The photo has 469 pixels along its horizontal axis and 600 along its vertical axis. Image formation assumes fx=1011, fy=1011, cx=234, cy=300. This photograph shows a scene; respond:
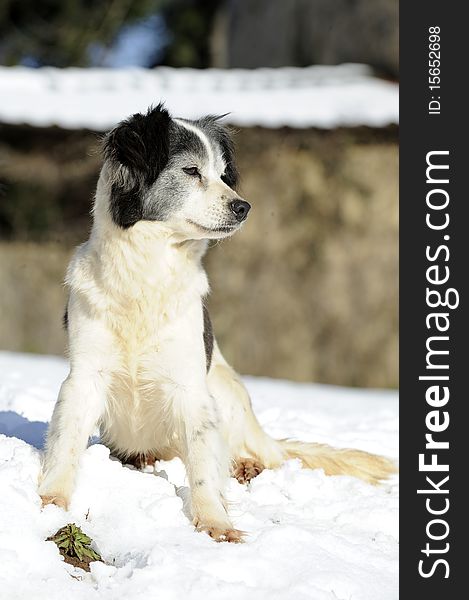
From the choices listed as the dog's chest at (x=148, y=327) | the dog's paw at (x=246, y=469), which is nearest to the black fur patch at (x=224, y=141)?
the dog's chest at (x=148, y=327)

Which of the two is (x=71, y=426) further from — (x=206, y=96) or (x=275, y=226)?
(x=206, y=96)

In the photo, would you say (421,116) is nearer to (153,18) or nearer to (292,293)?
(292,293)

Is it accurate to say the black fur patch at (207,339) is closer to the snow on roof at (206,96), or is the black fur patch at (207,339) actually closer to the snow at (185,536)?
the snow at (185,536)

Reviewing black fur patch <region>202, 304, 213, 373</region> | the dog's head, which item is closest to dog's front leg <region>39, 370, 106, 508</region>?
black fur patch <region>202, 304, 213, 373</region>

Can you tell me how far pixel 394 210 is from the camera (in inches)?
518

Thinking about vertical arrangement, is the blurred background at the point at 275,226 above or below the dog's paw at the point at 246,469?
above

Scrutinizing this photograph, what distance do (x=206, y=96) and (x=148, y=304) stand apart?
10.0 meters

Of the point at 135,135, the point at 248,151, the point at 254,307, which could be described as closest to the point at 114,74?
the point at 248,151

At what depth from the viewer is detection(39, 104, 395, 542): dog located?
4676 mm

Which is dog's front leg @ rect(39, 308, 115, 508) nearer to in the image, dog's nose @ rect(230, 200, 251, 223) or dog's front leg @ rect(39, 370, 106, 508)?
dog's front leg @ rect(39, 370, 106, 508)

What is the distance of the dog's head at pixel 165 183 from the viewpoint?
15.6ft

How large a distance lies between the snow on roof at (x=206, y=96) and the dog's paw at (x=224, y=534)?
780 centimetres

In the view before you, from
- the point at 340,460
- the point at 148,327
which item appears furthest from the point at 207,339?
the point at 340,460

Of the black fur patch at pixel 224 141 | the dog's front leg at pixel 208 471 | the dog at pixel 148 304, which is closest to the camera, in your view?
the dog's front leg at pixel 208 471
